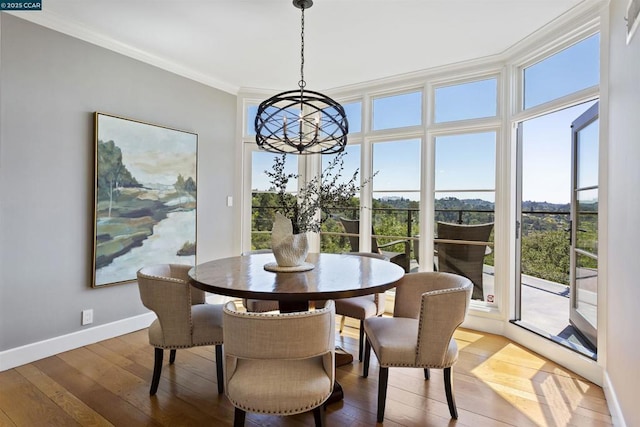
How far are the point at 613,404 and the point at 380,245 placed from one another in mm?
2437

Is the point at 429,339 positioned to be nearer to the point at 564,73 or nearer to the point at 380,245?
the point at 380,245

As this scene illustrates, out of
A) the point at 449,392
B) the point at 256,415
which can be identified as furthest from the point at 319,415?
the point at 449,392

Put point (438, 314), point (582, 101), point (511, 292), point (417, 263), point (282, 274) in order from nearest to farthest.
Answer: point (438, 314) < point (282, 274) < point (582, 101) < point (511, 292) < point (417, 263)

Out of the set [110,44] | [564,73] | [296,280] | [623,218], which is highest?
[110,44]

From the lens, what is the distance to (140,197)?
338 cm

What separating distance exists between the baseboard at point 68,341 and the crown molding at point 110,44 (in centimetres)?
251

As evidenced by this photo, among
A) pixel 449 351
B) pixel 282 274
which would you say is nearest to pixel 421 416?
pixel 449 351

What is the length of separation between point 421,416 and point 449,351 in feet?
1.44

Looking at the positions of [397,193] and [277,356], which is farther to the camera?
[397,193]

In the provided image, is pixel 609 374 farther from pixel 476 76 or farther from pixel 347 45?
pixel 347 45

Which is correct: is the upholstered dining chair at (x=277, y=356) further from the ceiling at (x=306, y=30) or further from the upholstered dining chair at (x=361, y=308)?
the ceiling at (x=306, y=30)

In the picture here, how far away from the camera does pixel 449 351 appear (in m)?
1.96

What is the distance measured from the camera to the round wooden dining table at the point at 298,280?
69.2 inches

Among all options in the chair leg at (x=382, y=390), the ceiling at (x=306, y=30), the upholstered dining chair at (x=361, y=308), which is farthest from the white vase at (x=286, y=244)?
the ceiling at (x=306, y=30)
